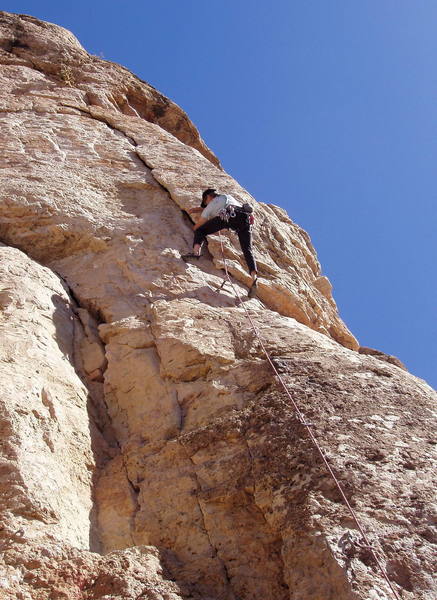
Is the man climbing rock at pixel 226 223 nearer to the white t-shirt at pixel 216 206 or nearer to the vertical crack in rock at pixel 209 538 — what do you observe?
the white t-shirt at pixel 216 206

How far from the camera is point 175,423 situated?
464 centimetres

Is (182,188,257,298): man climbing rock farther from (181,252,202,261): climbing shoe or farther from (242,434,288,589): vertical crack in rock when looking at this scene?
(242,434,288,589): vertical crack in rock

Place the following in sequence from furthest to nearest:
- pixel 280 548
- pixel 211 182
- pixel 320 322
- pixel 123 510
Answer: pixel 211 182, pixel 320 322, pixel 123 510, pixel 280 548

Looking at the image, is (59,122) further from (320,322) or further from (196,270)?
(320,322)

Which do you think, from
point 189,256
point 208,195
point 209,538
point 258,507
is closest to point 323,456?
point 258,507

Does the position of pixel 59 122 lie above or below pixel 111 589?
above

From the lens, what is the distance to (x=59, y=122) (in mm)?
9008

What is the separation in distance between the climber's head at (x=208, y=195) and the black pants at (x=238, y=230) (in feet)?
1.45

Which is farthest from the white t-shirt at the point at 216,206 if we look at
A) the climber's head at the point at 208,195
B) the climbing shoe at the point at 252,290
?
the climbing shoe at the point at 252,290

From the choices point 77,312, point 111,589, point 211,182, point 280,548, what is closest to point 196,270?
point 77,312

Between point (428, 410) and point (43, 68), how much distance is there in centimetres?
903

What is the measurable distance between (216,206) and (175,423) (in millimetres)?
3100

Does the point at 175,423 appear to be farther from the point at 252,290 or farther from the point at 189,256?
the point at 189,256

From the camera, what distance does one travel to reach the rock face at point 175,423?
133 inches
